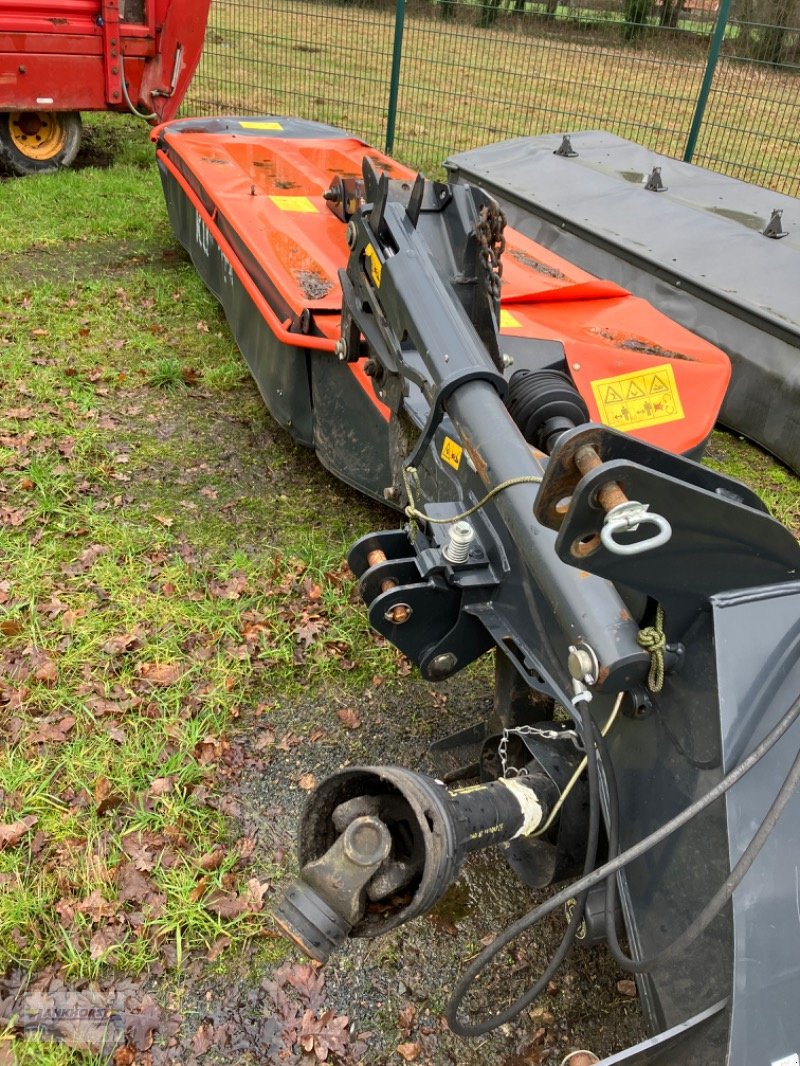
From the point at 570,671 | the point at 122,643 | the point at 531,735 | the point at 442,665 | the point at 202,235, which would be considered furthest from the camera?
the point at 202,235

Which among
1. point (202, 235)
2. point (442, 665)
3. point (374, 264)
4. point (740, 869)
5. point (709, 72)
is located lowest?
point (442, 665)

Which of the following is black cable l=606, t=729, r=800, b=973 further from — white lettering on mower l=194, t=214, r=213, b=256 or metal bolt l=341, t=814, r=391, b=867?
white lettering on mower l=194, t=214, r=213, b=256

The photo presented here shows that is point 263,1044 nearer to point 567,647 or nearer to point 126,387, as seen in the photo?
point 567,647

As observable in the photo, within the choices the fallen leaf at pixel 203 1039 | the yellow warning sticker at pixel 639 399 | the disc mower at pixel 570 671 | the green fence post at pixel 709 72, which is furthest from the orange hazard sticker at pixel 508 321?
the green fence post at pixel 709 72

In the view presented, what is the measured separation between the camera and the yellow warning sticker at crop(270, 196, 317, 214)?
429 cm

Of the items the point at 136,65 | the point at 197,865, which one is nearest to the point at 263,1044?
the point at 197,865

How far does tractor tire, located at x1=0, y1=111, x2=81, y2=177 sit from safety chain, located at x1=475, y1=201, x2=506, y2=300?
5.89 meters

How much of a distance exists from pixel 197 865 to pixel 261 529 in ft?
5.00

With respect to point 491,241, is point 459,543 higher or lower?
lower

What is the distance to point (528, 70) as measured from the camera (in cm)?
902

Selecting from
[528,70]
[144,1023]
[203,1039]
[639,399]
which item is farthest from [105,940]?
[528,70]

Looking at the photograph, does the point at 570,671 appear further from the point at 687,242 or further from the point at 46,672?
the point at 687,242

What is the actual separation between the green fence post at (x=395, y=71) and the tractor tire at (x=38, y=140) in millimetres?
2888

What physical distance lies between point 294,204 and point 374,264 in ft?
6.34
